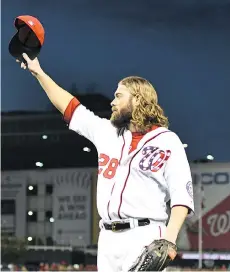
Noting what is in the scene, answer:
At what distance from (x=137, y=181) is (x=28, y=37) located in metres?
0.84

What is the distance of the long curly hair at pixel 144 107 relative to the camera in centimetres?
336

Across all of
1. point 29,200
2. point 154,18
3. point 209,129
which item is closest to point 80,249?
point 29,200

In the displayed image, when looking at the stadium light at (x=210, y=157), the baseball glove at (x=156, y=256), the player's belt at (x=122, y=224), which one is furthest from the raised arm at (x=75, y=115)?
the stadium light at (x=210, y=157)

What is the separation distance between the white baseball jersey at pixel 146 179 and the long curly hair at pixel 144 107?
4 cm

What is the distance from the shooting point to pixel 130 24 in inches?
265

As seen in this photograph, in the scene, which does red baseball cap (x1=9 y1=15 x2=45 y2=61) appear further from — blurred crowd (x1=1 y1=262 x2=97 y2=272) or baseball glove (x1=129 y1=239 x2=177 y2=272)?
blurred crowd (x1=1 y1=262 x2=97 y2=272)

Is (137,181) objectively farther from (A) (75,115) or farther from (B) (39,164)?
(B) (39,164)

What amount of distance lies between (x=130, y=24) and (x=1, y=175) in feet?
5.37

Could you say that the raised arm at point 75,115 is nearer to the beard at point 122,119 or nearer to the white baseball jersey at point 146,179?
the beard at point 122,119

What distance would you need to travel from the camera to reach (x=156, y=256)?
303cm

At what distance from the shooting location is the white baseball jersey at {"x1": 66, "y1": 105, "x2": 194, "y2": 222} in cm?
326

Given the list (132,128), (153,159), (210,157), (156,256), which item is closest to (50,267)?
(210,157)

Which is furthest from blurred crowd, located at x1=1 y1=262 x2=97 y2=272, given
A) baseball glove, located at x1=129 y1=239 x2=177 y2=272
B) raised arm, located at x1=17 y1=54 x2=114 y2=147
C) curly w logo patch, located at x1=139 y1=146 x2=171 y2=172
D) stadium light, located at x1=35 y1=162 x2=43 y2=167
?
baseball glove, located at x1=129 y1=239 x2=177 y2=272

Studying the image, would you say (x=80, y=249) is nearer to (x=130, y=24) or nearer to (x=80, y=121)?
(x=130, y=24)
